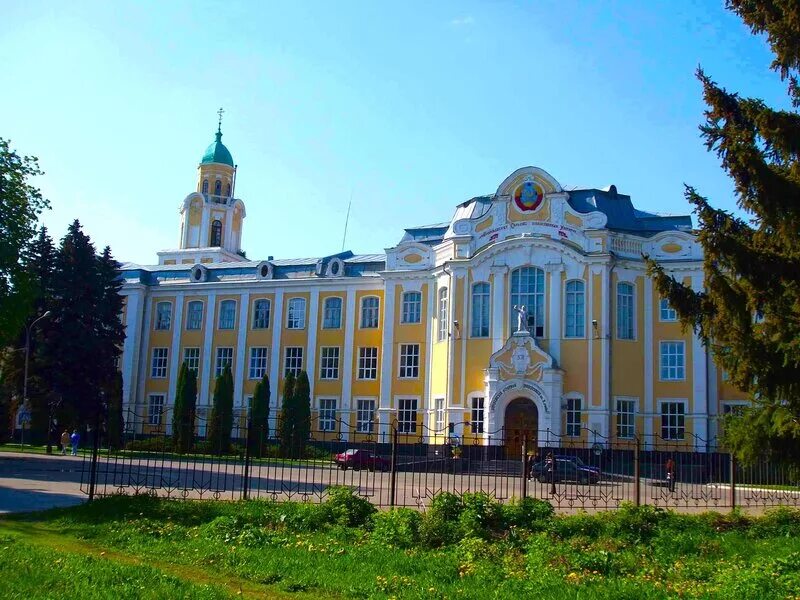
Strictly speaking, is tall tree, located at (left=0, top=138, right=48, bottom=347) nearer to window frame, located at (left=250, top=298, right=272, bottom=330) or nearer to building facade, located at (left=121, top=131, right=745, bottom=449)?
building facade, located at (left=121, top=131, right=745, bottom=449)

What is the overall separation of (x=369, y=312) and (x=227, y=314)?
9251 mm

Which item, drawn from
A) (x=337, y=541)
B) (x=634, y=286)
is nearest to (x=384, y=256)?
(x=634, y=286)

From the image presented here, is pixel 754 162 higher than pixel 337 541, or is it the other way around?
pixel 754 162

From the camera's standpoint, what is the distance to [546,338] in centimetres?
4025

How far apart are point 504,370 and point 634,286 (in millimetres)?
7490

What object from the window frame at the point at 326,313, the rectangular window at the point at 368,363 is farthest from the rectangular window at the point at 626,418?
the window frame at the point at 326,313

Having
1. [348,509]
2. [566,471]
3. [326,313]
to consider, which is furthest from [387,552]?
[326,313]

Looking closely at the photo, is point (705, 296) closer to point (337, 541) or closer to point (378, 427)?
point (337, 541)

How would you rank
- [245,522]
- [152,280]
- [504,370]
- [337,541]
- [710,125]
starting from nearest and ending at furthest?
[337,541] → [245,522] → [710,125] → [504,370] → [152,280]

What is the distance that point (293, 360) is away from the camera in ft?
161

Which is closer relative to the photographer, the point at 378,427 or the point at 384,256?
the point at 378,427

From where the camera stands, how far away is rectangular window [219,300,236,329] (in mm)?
51125

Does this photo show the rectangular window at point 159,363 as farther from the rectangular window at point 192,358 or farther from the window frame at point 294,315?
the window frame at point 294,315

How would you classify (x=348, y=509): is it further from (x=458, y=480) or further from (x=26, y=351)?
(x=26, y=351)
